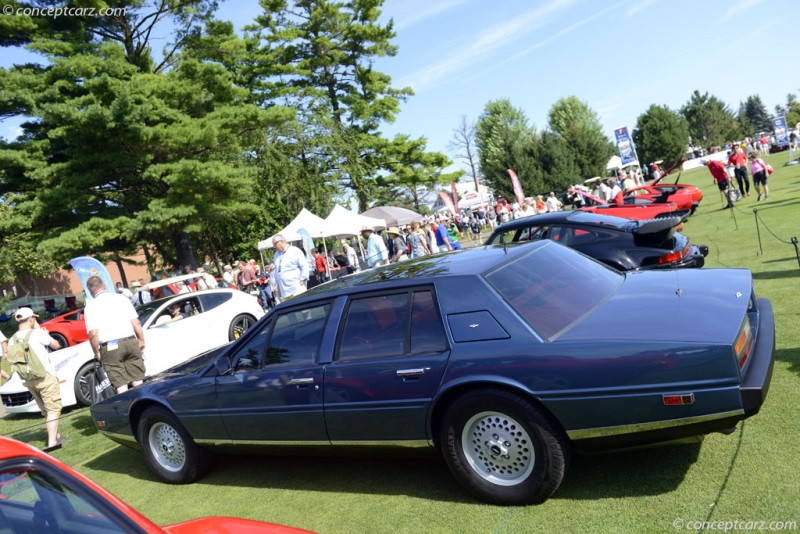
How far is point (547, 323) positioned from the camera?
3.74m

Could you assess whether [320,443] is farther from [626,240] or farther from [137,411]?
[626,240]

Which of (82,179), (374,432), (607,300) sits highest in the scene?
(82,179)

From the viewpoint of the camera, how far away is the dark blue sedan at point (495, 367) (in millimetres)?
3283

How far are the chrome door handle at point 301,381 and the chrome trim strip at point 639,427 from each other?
183cm

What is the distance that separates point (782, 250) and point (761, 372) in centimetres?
812

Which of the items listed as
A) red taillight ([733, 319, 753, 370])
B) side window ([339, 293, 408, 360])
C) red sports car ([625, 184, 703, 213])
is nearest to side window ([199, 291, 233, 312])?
side window ([339, 293, 408, 360])

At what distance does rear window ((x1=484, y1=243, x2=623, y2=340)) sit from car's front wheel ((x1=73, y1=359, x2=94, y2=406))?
778cm

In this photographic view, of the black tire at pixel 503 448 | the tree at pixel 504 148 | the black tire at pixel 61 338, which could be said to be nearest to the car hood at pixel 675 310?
the black tire at pixel 503 448

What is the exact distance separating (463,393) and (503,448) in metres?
0.40

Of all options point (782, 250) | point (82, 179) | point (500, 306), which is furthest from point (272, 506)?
point (82, 179)

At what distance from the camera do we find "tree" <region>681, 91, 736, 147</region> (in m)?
88.4

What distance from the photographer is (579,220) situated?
851 centimetres

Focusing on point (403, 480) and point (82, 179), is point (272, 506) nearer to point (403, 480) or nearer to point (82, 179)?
point (403, 480)

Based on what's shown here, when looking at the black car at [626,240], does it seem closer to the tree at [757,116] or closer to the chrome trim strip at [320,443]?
the chrome trim strip at [320,443]
